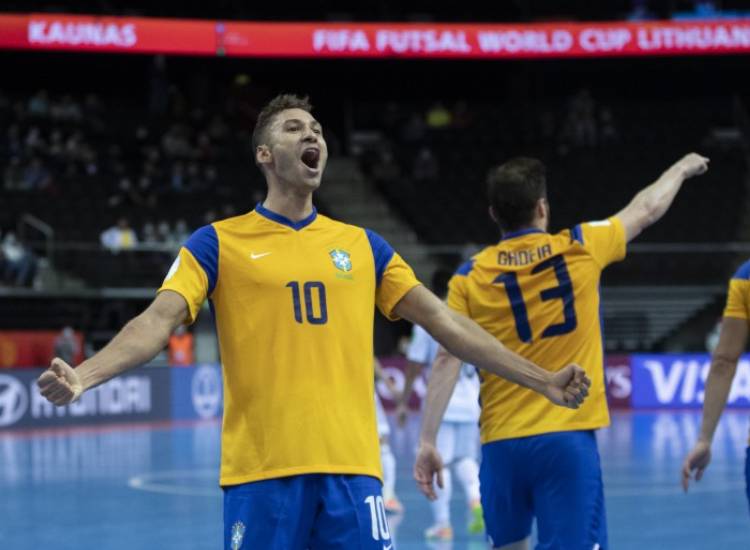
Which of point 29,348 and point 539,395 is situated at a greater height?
point 29,348

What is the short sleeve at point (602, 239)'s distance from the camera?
5.98 meters

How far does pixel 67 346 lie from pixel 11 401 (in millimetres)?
2212

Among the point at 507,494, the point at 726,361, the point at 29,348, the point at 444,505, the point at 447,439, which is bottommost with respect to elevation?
the point at 444,505

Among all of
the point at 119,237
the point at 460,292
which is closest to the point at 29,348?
the point at 119,237

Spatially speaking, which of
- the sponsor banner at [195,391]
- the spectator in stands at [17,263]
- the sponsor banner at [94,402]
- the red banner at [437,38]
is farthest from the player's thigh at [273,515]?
the red banner at [437,38]

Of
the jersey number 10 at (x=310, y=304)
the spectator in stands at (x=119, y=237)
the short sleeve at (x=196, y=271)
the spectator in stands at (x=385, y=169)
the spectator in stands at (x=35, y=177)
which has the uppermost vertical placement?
the spectator in stands at (x=385, y=169)

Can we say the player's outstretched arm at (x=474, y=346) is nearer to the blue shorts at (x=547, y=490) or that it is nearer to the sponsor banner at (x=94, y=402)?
the blue shorts at (x=547, y=490)

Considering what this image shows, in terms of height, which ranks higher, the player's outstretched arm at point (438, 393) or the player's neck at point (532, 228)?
the player's neck at point (532, 228)

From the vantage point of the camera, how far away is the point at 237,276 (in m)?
4.64

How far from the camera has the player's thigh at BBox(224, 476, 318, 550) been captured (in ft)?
14.7

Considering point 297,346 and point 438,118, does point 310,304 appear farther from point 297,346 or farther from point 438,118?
point 438,118

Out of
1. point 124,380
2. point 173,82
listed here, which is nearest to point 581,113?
point 173,82

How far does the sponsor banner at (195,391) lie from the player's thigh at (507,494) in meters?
19.4

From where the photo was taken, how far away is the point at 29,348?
2542cm
